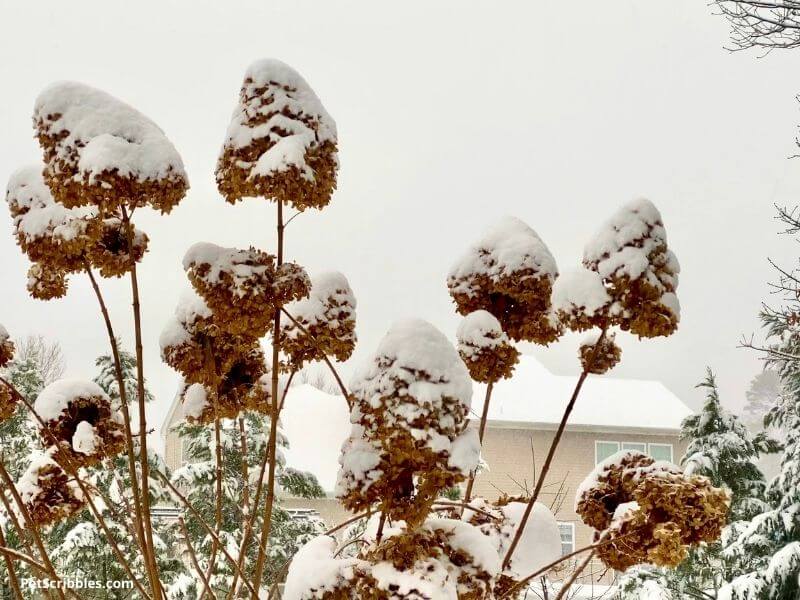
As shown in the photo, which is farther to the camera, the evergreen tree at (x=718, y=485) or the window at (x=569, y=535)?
the window at (x=569, y=535)

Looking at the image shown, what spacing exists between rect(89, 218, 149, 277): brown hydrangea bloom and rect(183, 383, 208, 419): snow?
1.25 ft

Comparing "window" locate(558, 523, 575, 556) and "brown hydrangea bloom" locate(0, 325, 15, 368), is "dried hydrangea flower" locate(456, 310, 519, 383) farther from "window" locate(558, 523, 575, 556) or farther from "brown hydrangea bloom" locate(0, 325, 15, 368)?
"window" locate(558, 523, 575, 556)

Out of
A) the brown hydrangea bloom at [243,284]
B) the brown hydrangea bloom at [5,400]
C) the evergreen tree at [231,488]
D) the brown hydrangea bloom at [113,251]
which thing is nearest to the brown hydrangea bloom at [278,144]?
the brown hydrangea bloom at [243,284]

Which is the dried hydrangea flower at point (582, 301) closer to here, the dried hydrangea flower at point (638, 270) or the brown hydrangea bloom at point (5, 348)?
the dried hydrangea flower at point (638, 270)

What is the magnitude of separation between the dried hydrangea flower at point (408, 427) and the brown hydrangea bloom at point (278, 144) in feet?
1.21

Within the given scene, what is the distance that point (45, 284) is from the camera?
1738 mm

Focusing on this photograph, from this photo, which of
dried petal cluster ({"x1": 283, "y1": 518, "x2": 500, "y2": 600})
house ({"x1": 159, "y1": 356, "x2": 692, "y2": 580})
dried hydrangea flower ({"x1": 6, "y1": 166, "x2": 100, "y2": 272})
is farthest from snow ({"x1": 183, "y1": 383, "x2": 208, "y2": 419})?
house ({"x1": 159, "y1": 356, "x2": 692, "y2": 580})

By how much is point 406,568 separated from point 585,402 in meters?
13.7

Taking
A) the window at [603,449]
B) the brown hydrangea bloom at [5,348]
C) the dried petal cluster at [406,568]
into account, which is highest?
the brown hydrangea bloom at [5,348]

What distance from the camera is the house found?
13055mm

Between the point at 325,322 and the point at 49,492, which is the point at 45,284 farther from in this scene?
the point at 325,322

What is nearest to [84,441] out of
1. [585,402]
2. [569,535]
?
[569,535]

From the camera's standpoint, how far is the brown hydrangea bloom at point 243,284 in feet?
4.69

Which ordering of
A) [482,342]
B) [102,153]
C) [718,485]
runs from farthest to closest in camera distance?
[718,485] → [482,342] → [102,153]
